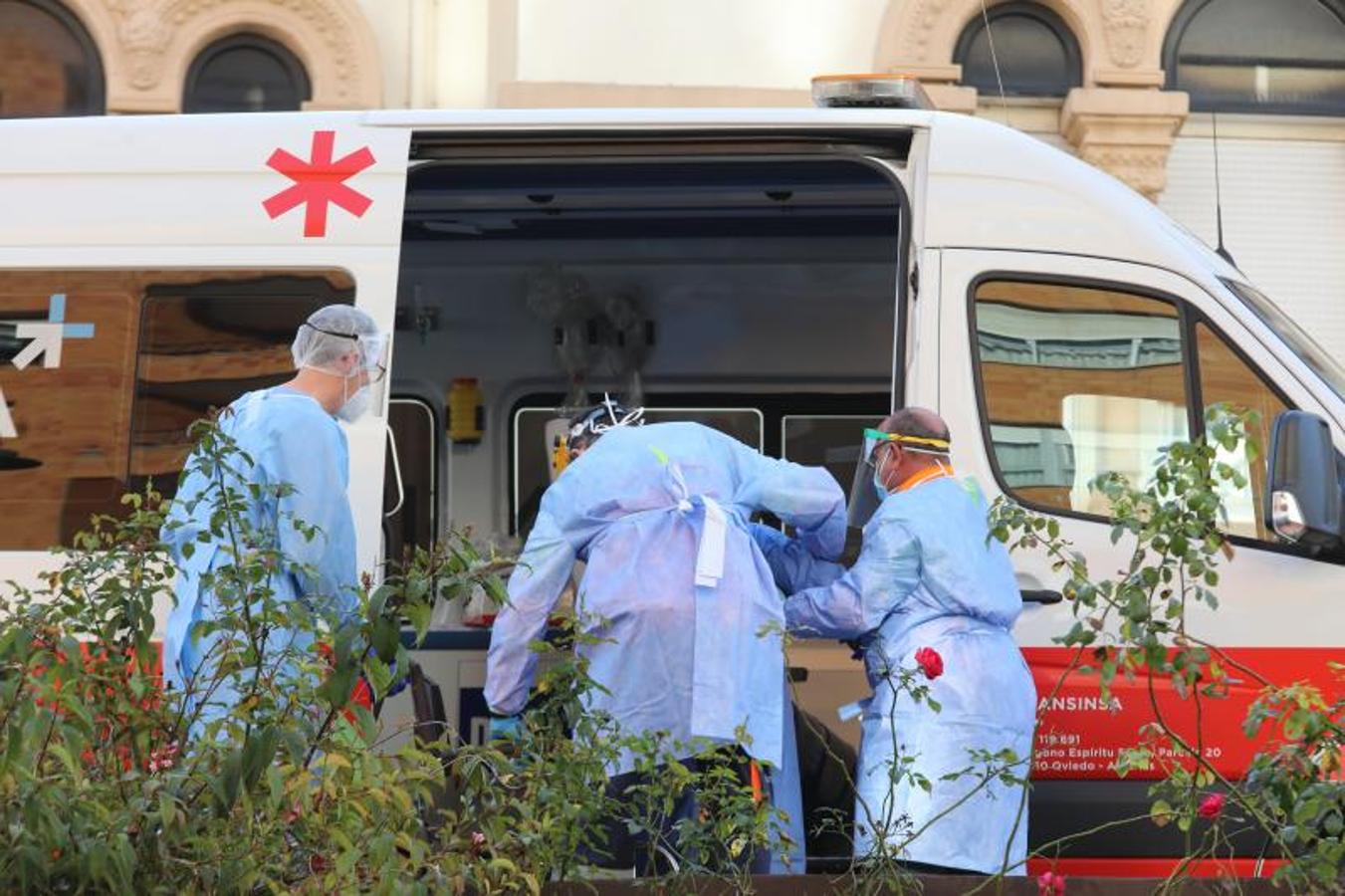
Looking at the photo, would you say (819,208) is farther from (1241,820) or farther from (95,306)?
(1241,820)

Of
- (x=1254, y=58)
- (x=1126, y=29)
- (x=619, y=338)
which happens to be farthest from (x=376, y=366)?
(x=1254, y=58)

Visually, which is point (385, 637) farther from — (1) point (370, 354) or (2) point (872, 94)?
(2) point (872, 94)

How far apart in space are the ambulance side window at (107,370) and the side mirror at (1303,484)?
2547mm

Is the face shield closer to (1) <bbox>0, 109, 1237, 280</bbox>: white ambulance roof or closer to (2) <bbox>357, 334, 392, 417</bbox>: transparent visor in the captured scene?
(2) <bbox>357, 334, 392, 417</bbox>: transparent visor

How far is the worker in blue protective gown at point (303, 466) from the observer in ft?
16.6

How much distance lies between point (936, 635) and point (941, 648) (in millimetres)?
36

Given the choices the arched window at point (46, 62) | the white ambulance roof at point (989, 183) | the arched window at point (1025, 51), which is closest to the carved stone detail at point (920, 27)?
the arched window at point (1025, 51)

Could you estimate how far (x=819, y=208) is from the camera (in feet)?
26.9

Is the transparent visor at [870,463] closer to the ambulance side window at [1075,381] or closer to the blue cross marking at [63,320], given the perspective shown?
the ambulance side window at [1075,381]

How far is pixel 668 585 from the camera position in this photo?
5480mm

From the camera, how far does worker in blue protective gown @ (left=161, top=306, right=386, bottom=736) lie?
506 centimetres

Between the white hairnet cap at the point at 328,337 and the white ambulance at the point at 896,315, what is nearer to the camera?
the white hairnet cap at the point at 328,337

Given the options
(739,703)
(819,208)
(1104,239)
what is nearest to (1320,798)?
(739,703)

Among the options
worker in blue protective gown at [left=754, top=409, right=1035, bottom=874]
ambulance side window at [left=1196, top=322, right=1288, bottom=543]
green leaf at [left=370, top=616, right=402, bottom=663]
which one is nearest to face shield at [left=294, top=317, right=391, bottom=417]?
worker in blue protective gown at [left=754, top=409, right=1035, bottom=874]
